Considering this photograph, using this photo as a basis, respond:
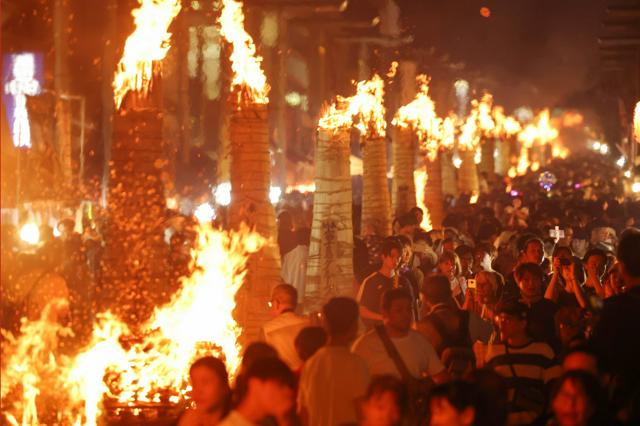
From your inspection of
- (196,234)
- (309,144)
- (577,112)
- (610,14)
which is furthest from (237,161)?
(577,112)

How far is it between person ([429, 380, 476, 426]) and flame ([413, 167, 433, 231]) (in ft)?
61.4

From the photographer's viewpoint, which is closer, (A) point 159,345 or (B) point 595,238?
(A) point 159,345

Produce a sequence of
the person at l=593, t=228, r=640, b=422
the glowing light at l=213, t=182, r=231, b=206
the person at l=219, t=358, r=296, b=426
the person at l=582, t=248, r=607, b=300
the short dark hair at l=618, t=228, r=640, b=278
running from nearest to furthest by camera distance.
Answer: the person at l=219, t=358, r=296, b=426 < the person at l=593, t=228, r=640, b=422 < the short dark hair at l=618, t=228, r=640, b=278 < the person at l=582, t=248, r=607, b=300 < the glowing light at l=213, t=182, r=231, b=206

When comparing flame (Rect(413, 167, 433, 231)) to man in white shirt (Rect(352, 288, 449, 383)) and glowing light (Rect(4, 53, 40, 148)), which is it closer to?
glowing light (Rect(4, 53, 40, 148))

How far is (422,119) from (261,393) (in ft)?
79.7

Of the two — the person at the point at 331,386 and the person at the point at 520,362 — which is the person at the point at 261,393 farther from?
the person at the point at 520,362

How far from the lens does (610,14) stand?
3275 centimetres

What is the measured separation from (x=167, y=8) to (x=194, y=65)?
25.7 m

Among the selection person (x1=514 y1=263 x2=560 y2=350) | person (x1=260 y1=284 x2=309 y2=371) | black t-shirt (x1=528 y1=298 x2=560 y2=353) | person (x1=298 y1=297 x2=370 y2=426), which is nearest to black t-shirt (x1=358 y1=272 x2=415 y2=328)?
person (x1=514 y1=263 x2=560 y2=350)

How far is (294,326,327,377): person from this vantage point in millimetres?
7340

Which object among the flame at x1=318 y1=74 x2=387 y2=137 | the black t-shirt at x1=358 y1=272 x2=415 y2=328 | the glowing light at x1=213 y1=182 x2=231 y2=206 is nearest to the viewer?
the black t-shirt at x1=358 y1=272 x2=415 y2=328

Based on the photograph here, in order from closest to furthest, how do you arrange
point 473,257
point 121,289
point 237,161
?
point 121,289 < point 473,257 < point 237,161

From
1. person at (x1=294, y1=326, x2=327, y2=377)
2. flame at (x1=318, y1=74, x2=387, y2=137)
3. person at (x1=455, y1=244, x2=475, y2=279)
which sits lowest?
person at (x1=294, y1=326, x2=327, y2=377)

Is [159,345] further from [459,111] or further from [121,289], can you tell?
[459,111]
